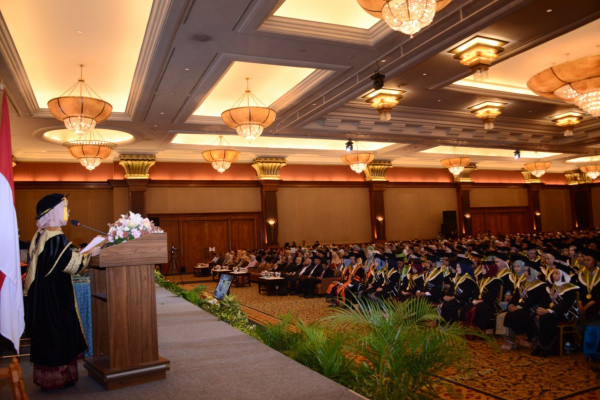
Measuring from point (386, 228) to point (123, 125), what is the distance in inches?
559

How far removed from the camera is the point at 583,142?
1770 centimetres

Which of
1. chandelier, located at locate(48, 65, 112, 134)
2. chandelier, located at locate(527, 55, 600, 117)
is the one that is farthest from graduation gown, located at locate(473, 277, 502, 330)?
chandelier, located at locate(48, 65, 112, 134)

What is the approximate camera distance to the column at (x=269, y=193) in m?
19.2

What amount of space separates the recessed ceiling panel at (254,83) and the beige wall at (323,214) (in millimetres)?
8566

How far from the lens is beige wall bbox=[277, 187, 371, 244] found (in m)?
20.3

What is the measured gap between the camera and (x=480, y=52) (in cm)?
824

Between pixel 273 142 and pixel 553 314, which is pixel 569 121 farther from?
pixel 273 142

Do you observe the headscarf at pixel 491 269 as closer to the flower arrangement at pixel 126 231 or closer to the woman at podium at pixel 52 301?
the flower arrangement at pixel 126 231

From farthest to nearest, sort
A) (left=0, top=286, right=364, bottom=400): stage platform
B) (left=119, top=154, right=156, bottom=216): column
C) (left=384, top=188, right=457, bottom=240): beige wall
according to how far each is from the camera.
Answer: (left=384, top=188, right=457, bottom=240): beige wall, (left=119, top=154, right=156, bottom=216): column, (left=0, top=286, right=364, bottom=400): stage platform

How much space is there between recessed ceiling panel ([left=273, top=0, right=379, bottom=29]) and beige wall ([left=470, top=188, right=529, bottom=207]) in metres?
20.0

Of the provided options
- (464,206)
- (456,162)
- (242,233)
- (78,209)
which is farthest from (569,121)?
(78,209)

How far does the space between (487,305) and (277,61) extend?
5.52 meters

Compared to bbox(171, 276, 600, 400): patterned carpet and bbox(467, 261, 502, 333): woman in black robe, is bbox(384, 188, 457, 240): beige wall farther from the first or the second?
bbox(171, 276, 600, 400): patterned carpet

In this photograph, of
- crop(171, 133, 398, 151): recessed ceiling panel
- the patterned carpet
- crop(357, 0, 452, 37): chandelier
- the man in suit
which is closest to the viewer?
the patterned carpet
